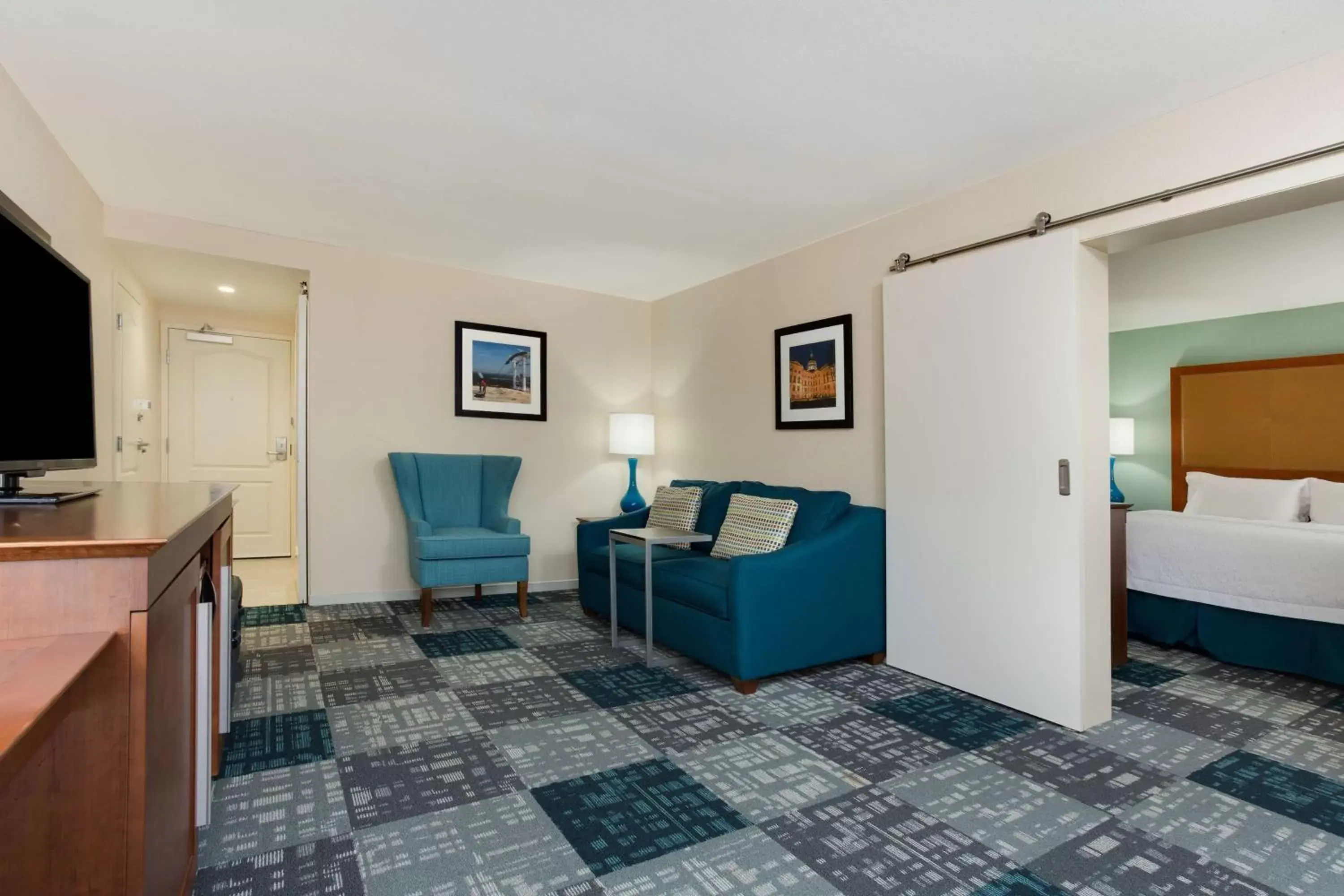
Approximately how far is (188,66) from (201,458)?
188 inches

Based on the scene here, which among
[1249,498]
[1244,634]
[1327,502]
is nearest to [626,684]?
[1244,634]

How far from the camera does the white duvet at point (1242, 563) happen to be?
10.7 feet

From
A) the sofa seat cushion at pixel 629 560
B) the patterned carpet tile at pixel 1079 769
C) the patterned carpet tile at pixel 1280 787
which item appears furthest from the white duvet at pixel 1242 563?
the sofa seat cushion at pixel 629 560

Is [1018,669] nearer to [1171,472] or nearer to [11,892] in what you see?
[11,892]

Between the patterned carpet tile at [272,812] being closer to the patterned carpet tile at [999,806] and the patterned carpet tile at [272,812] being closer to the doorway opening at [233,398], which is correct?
the patterned carpet tile at [999,806]

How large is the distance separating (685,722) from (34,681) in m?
2.22

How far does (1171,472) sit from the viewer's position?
5.76 m

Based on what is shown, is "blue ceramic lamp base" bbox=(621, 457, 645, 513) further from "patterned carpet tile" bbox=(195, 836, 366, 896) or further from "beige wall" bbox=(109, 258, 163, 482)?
"patterned carpet tile" bbox=(195, 836, 366, 896)

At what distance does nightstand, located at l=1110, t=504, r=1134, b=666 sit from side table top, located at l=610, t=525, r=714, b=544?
6.30 feet

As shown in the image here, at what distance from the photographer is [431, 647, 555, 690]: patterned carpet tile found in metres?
3.19

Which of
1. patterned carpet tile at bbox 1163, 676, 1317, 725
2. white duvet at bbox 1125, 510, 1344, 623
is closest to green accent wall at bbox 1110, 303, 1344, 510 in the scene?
white duvet at bbox 1125, 510, 1344, 623

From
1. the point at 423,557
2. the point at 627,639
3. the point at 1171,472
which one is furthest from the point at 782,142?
the point at 1171,472

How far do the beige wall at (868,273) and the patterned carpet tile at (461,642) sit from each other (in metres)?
1.88

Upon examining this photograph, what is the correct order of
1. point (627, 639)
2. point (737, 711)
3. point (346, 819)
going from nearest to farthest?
point (346, 819)
point (737, 711)
point (627, 639)
